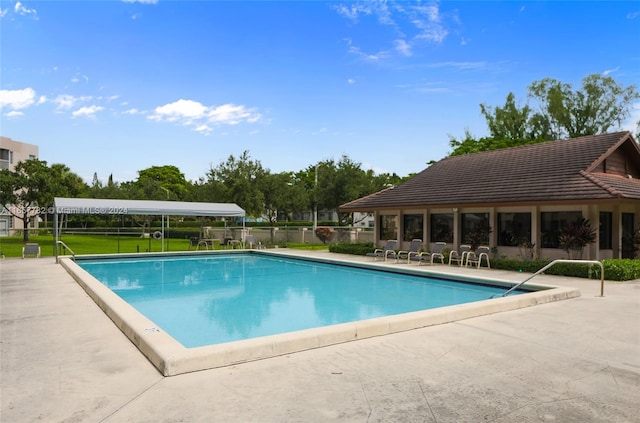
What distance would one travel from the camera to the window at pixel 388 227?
72.5 feet

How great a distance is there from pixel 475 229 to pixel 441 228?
178cm

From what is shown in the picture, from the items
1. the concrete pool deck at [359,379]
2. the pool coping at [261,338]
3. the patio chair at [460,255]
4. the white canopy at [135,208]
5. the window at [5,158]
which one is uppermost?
the window at [5,158]


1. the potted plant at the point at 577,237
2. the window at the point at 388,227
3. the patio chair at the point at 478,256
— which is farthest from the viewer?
the window at the point at 388,227

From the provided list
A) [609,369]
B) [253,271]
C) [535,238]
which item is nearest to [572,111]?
[535,238]

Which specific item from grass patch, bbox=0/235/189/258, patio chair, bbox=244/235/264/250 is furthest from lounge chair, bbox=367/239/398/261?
grass patch, bbox=0/235/189/258

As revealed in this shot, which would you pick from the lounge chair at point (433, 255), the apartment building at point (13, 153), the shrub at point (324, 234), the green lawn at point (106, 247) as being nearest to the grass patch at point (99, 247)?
the green lawn at point (106, 247)

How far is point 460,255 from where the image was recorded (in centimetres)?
1816

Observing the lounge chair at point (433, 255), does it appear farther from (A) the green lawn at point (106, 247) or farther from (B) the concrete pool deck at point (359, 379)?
(B) the concrete pool deck at point (359, 379)

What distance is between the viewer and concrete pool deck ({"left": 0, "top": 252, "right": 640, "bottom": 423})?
3.86m

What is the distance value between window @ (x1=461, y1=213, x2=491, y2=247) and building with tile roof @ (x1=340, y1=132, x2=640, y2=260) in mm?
42

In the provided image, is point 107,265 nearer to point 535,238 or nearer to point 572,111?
point 535,238

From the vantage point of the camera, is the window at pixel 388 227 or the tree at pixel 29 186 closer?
the window at pixel 388 227

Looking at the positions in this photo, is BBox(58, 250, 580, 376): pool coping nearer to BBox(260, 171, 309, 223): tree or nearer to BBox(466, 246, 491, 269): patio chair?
BBox(466, 246, 491, 269): patio chair

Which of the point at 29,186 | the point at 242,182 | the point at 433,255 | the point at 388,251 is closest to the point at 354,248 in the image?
the point at 388,251
